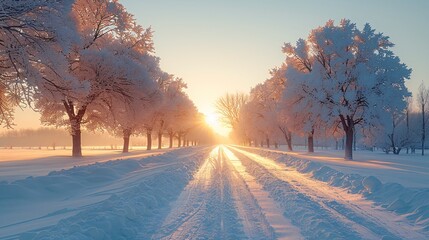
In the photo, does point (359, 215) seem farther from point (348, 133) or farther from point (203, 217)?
point (348, 133)

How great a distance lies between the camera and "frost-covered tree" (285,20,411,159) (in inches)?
1121

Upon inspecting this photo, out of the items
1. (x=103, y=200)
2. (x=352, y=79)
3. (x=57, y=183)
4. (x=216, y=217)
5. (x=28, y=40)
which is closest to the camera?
(x=216, y=217)

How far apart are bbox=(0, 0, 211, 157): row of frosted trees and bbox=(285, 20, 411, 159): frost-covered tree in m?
13.5

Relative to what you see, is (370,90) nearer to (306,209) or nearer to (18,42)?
(306,209)

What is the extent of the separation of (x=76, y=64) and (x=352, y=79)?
21889mm

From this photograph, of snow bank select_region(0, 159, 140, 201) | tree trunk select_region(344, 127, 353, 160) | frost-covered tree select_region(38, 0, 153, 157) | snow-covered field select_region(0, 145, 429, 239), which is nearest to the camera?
snow-covered field select_region(0, 145, 429, 239)

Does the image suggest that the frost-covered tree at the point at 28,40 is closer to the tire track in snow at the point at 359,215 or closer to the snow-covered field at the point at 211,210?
the snow-covered field at the point at 211,210

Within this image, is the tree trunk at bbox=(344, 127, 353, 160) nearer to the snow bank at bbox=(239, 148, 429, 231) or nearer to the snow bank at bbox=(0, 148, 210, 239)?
the snow bank at bbox=(239, 148, 429, 231)

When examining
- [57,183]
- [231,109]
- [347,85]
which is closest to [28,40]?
[57,183]

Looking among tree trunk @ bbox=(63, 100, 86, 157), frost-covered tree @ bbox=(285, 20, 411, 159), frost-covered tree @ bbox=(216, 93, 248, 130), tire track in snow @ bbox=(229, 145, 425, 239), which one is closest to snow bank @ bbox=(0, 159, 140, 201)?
tire track in snow @ bbox=(229, 145, 425, 239)

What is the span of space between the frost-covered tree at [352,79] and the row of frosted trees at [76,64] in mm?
13480

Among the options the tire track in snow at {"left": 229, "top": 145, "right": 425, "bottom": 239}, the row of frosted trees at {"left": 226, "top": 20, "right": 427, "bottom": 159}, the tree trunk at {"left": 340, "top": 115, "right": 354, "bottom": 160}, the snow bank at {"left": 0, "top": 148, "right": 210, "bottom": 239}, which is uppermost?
the row of frosted trees at {"left": 226, "top": 20, "right": 427, "bottom": 159}

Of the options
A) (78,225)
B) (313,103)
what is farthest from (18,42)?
(313,103)

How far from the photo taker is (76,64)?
26891mm
